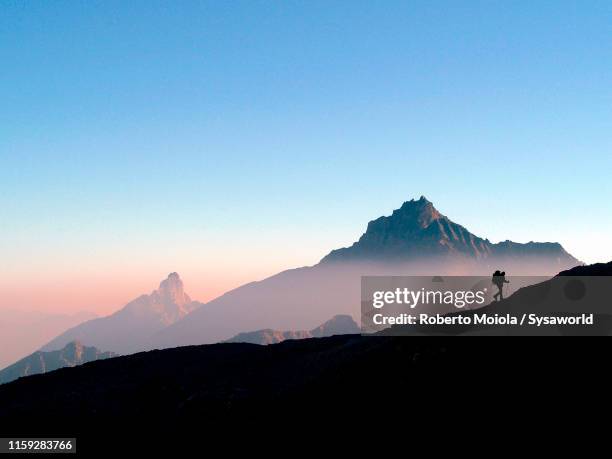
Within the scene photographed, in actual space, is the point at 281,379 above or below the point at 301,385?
below

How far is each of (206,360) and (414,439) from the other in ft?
168

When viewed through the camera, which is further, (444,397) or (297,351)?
(297,351)

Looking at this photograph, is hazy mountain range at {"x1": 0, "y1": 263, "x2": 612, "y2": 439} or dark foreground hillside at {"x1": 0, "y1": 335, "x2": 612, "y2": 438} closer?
dark foreground hillside at {"x1": 0, "y1": 335, "x2": 612, "y2": 438}

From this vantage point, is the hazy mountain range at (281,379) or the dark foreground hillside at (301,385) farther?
the hazy mountain range at (281,379)

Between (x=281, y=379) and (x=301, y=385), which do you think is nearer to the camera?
(x=301, y=385)

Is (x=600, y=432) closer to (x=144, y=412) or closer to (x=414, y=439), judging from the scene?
(x=414, y=439)

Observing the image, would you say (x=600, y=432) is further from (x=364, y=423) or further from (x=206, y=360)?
(x=206, y=360)

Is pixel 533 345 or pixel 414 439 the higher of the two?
pixel 533 345

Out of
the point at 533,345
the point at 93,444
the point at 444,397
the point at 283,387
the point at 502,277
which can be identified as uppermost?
the point at 502,277

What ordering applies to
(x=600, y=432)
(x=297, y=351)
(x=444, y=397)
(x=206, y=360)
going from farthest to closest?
(x=206, y=360) → (x=297, y=351) → (x=444, y=397) → (x=600, y=432)

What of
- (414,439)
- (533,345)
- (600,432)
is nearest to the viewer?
(600,432)

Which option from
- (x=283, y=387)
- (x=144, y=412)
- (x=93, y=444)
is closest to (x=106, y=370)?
(x=144, y=412)

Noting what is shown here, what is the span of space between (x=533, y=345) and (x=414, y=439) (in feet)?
44.4

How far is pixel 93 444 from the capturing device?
44.7 meters
